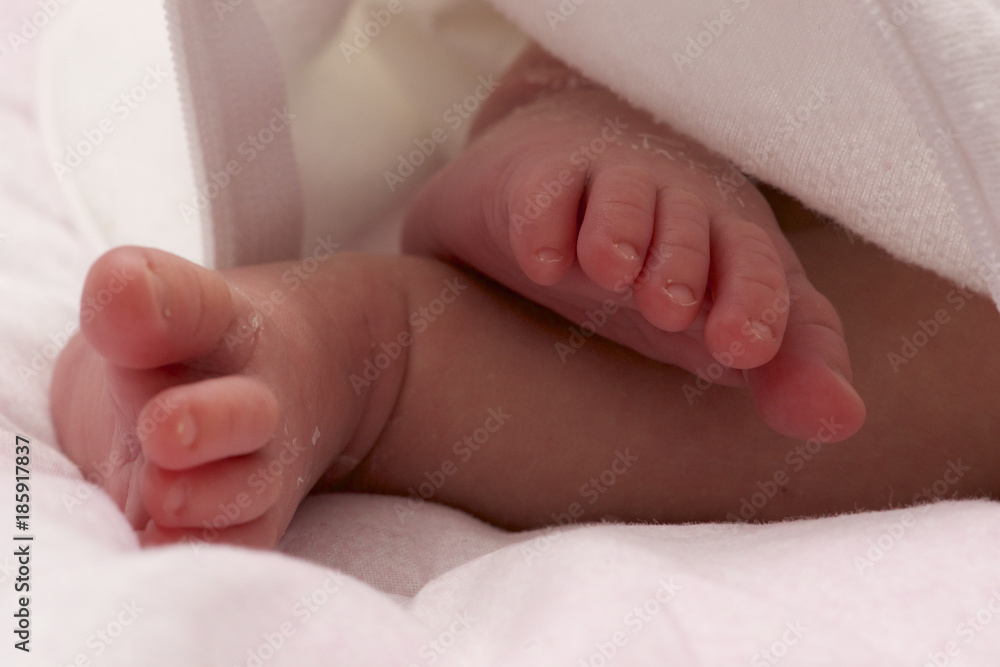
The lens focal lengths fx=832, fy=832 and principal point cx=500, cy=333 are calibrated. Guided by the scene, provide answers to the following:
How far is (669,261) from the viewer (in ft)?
1.45

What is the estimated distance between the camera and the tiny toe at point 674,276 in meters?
0.44

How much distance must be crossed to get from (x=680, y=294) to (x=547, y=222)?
0.09m

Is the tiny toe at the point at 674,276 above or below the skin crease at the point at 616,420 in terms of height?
above

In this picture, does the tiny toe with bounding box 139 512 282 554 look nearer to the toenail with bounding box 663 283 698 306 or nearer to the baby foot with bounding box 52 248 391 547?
the baby foot with bounding box 52 248 391 547

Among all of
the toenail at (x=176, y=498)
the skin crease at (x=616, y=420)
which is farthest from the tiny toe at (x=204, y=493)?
the skin crease at (x=616, y=420)

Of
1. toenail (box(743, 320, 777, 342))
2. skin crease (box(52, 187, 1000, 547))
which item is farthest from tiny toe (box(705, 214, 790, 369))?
skin crease (box(52, 187, 1000, 547))

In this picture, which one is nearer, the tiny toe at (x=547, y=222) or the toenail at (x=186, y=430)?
the toenail at (x=186, y=430)

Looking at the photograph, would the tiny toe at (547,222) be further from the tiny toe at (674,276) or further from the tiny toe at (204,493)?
the tiny toe at (204,493)

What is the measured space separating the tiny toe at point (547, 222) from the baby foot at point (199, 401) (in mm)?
141

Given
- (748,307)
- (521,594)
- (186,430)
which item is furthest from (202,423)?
(748,307)

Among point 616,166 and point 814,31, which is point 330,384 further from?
point 814,31

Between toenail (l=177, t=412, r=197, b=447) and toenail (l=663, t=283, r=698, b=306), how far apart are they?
241mm

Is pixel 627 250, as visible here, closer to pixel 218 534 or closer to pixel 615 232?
pixel 615 232

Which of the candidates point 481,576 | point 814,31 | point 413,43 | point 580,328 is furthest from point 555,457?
point 413,43
